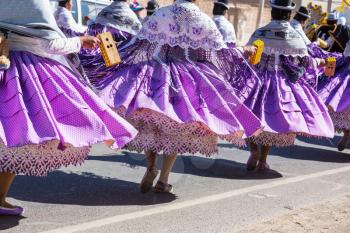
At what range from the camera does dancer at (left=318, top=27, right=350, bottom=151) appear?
29.9ft

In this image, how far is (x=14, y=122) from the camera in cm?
445

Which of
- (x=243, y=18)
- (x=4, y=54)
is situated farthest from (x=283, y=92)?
(x=243, y=18)

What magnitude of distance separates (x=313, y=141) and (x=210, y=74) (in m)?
5.16

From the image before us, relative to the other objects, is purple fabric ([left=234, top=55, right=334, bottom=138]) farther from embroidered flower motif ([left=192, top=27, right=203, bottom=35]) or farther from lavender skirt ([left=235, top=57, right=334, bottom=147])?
embroidered flower motif ([left=192, top=27, right=203, bottom=35])

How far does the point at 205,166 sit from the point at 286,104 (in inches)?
45.2

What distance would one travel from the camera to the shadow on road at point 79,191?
5742 millimetres

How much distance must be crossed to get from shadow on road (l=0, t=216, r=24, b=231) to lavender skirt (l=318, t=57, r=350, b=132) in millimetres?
5148

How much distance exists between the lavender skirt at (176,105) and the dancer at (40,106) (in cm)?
84

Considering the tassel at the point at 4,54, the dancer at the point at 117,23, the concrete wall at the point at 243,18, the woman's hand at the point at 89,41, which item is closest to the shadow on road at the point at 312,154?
the dancer at the point at 117,23

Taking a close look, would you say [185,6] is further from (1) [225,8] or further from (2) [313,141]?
(2) [313,141]

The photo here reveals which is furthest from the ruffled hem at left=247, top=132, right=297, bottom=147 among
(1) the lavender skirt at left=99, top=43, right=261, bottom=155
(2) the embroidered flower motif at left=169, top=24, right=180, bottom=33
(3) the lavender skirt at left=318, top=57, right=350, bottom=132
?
(3) the lavender skirt at left=318, top=57, right=350, bottom=132

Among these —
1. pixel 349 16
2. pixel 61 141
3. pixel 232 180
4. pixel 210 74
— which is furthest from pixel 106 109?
pixel 349 16

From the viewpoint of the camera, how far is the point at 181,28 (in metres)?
6.13

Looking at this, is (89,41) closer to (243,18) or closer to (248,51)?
(248,51)
